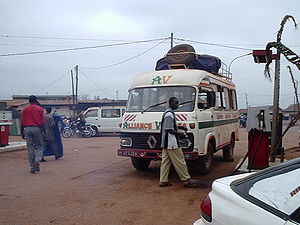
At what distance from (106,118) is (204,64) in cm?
1225

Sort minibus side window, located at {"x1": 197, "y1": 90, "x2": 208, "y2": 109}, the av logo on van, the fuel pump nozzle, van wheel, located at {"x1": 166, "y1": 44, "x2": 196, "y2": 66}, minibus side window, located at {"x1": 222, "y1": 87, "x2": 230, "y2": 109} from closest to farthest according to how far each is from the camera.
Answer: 1. the fuel pump nozzle
2. minibus side window, located at {"x1": 197, "y1": 90, "x2": 208, "y2": 109}
3. the av logo on van
4. van wheel, located at {"x1": 166, "y1": 44, "x2": 196, "y2": 66}
5. minibus side window, located at {"x1": 222, "y1": 87, "x2": 230, "y2": 109}

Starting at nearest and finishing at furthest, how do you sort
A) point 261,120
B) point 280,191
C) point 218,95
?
1. point 280,191
2. point 261,120
3. point 218,95

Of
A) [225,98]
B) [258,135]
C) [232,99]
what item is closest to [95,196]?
[258,135]

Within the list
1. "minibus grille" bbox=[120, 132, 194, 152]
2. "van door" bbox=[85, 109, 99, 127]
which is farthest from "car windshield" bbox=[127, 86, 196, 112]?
"van door" bbox=[85, 109, 99, 127]

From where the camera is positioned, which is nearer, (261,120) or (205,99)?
(261,120)

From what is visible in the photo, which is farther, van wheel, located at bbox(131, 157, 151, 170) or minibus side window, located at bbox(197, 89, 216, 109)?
van wheel, located at bbox(131, 157, 151, 170)

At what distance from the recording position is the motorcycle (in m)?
20.5

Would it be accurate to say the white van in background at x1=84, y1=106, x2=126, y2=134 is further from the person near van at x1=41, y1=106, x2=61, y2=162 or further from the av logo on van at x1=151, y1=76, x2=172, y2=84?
the av logo on van at x1=151, y1=76, x2=172, y2=84

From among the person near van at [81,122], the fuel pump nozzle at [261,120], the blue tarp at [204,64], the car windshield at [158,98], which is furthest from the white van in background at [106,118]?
the fuel pump nozzle at [261,120]

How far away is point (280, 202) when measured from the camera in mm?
2150

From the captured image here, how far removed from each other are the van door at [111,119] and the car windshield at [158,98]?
12.3 m

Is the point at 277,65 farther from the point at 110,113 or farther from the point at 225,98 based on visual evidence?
the point at 110,113

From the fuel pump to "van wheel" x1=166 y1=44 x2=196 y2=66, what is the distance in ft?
6.84

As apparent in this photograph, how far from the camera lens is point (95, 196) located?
612 centimetres
